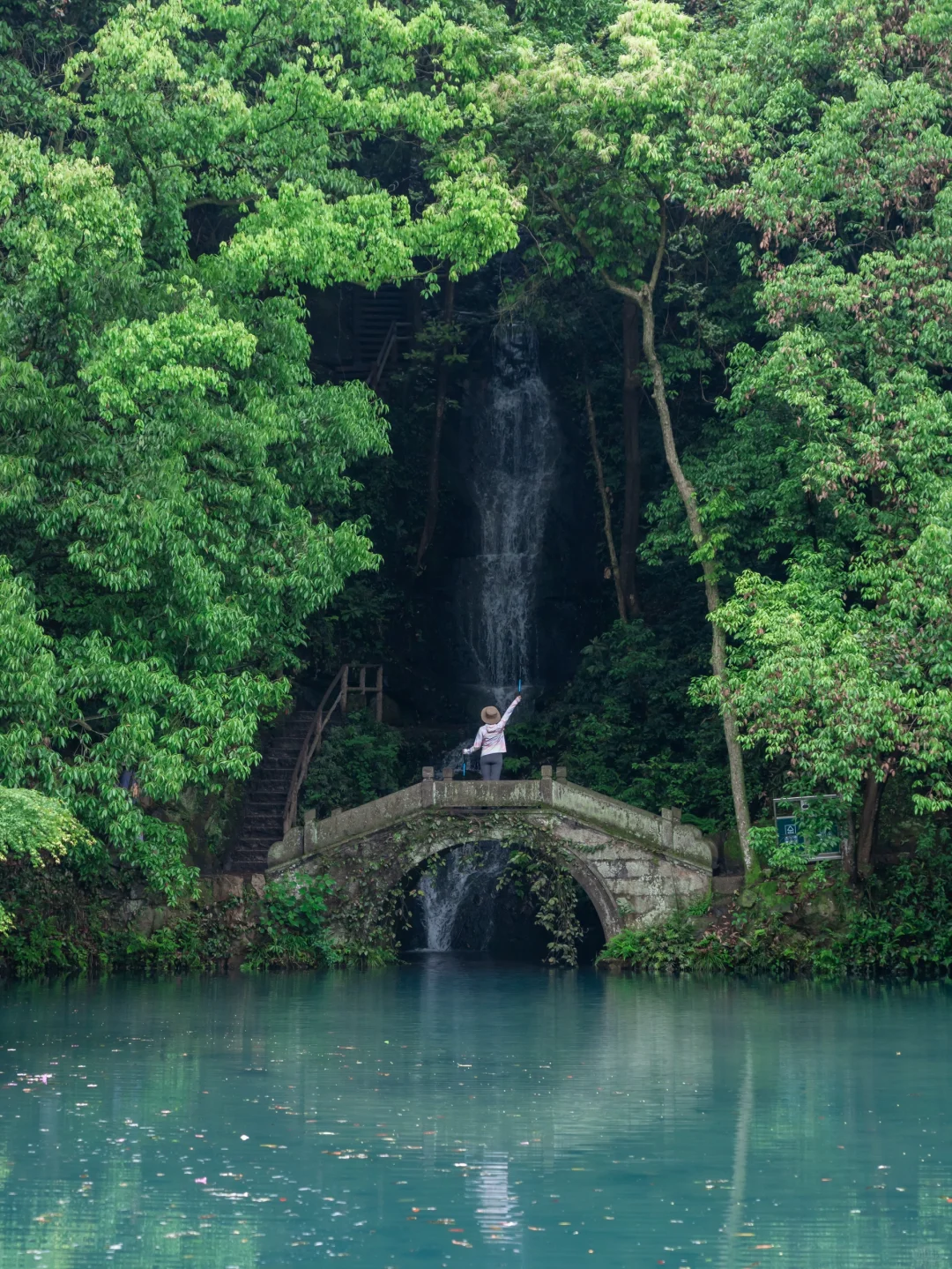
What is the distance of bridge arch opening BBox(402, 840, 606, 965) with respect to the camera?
34.7m

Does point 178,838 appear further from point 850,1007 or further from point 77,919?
point 850,1007

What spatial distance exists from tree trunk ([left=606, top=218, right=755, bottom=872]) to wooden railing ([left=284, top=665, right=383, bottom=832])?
746 cm

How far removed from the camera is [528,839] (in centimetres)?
2945

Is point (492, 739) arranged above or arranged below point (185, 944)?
above

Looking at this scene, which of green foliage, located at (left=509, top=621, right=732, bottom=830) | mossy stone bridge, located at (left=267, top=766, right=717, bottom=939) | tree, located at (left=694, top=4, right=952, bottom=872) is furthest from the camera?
green foliage, located at (left=509, top=621, right=732, bottom=830)

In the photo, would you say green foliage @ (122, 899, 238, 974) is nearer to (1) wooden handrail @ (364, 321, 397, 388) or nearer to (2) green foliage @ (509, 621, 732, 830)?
(2) green foliage @ (509, 621, 732, 830)

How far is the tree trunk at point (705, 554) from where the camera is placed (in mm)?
29422

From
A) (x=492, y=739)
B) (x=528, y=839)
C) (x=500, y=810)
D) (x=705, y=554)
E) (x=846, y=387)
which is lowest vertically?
Result: (x=528, y=839)

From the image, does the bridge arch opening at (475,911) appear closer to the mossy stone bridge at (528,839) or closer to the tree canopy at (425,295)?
the tree canopy at (425,295)

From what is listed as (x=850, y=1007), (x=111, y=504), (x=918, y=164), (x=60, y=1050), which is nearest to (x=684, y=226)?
(x=918, y=164)

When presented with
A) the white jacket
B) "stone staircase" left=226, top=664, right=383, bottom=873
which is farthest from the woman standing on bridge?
"stone staircase" left=226, top=664, right=383, bottom=873

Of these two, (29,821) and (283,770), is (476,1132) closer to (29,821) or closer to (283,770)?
(29,821)

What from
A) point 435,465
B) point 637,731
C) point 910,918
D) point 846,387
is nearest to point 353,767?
point 637,731

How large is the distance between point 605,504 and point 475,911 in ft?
28.0
